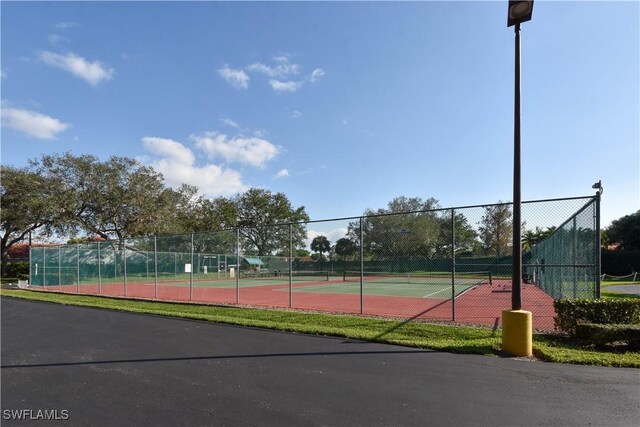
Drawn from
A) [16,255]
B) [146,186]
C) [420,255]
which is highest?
[146,186]

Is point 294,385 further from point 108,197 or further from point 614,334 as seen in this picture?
point 108,197

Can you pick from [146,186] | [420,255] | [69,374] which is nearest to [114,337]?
[69,374]

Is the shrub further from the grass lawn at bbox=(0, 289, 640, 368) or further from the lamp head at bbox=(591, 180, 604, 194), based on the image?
the lamp head at bbox=(591, 180, 604, 194)

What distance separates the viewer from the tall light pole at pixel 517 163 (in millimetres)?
7629

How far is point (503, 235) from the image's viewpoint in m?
13.2

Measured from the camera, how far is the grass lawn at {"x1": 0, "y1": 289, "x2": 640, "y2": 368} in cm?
732

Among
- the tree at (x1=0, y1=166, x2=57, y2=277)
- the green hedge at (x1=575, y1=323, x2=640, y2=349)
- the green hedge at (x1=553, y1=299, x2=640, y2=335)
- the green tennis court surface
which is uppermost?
the tree at (x1=0, y1=166, x2=57, y2=277)

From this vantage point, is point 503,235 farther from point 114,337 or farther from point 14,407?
point 14,407

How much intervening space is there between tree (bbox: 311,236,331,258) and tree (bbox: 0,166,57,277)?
30.5 m

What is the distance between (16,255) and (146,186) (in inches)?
1352

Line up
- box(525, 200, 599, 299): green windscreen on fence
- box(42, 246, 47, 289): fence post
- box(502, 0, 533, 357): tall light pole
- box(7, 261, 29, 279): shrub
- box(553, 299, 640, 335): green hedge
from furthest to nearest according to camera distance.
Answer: box(7, 261, 29, 279): shrub < box(42, 246, 47, 289): fence post < box(525, 200, 599, 299): green windscreen on fence < box(553, 299, 640, 335): green hedge < box(502, 0, 533, 357): tall light pole

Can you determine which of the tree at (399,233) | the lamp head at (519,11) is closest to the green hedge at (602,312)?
the tree at (399,233)

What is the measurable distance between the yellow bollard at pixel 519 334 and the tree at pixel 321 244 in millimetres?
7651

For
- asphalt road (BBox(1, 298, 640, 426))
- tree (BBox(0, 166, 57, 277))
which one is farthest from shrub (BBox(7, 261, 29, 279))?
asphalt road (BBox(1, 298, 640, 426))
